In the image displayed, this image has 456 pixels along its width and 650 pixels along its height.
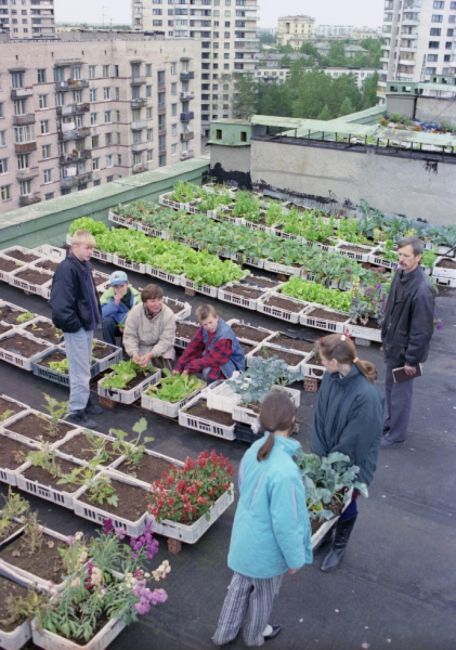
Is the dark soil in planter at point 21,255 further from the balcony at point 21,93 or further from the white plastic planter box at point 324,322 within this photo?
the balcony at point 21,93

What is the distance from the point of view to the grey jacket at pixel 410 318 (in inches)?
198

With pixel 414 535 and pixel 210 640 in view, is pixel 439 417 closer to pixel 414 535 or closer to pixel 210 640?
pixel 414 535

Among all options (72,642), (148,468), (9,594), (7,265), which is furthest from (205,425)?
(7,265)

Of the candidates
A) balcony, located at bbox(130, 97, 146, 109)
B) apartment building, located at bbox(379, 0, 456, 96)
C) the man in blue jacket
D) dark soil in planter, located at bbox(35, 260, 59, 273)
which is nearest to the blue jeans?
the man in blue jacket

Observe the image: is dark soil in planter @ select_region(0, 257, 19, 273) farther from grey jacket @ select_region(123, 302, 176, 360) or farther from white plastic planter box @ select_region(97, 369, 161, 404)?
white plastic planter box @ select_region(97, 369, 161, 404)

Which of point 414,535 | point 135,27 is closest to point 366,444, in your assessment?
point 414,535

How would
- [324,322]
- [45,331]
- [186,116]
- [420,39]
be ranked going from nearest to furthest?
[45,331] → [324,322] → [186,116] → [420,39]

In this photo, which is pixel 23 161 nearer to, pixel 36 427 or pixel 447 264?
pixel 447 264

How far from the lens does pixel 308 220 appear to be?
9.29 meters

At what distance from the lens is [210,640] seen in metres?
3.51

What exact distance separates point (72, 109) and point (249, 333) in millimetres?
29946

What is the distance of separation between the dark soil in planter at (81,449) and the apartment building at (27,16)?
258 ft

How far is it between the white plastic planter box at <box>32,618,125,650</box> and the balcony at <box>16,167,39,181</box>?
3014cm

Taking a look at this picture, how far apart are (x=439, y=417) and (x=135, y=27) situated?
243 ft
